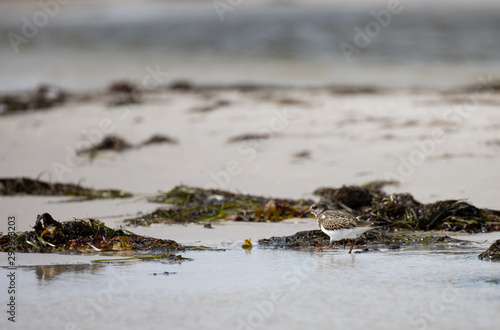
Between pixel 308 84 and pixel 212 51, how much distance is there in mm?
7901

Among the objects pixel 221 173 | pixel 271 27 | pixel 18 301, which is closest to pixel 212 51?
pixel 271 27

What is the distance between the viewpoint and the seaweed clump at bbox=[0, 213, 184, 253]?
6094mm

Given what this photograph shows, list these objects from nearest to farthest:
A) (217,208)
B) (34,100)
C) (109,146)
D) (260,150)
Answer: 1. (217,208)
2. (260,150)
3. (109,146)
4. (34,100)

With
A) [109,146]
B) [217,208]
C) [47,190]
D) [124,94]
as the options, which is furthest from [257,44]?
[217,208]

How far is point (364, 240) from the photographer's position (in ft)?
20.8

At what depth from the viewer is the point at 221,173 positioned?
9.53 metres

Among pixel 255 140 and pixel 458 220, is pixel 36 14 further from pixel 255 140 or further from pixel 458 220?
pixel 458 220

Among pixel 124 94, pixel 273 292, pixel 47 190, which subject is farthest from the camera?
pixel 124 94

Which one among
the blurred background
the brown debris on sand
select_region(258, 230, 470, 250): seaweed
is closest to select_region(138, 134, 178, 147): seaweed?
the brown debris on sand

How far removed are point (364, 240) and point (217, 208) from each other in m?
1.67

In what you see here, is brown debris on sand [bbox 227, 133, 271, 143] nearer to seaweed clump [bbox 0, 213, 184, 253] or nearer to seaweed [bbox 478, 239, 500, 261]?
seaweed clump [bbox 0, 213, 184, 253]

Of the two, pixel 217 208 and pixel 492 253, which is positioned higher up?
pixel 217 208

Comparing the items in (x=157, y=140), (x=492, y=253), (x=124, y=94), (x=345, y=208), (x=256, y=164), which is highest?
(x=124, y=94)

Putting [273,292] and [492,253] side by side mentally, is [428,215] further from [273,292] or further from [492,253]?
[273,292]
